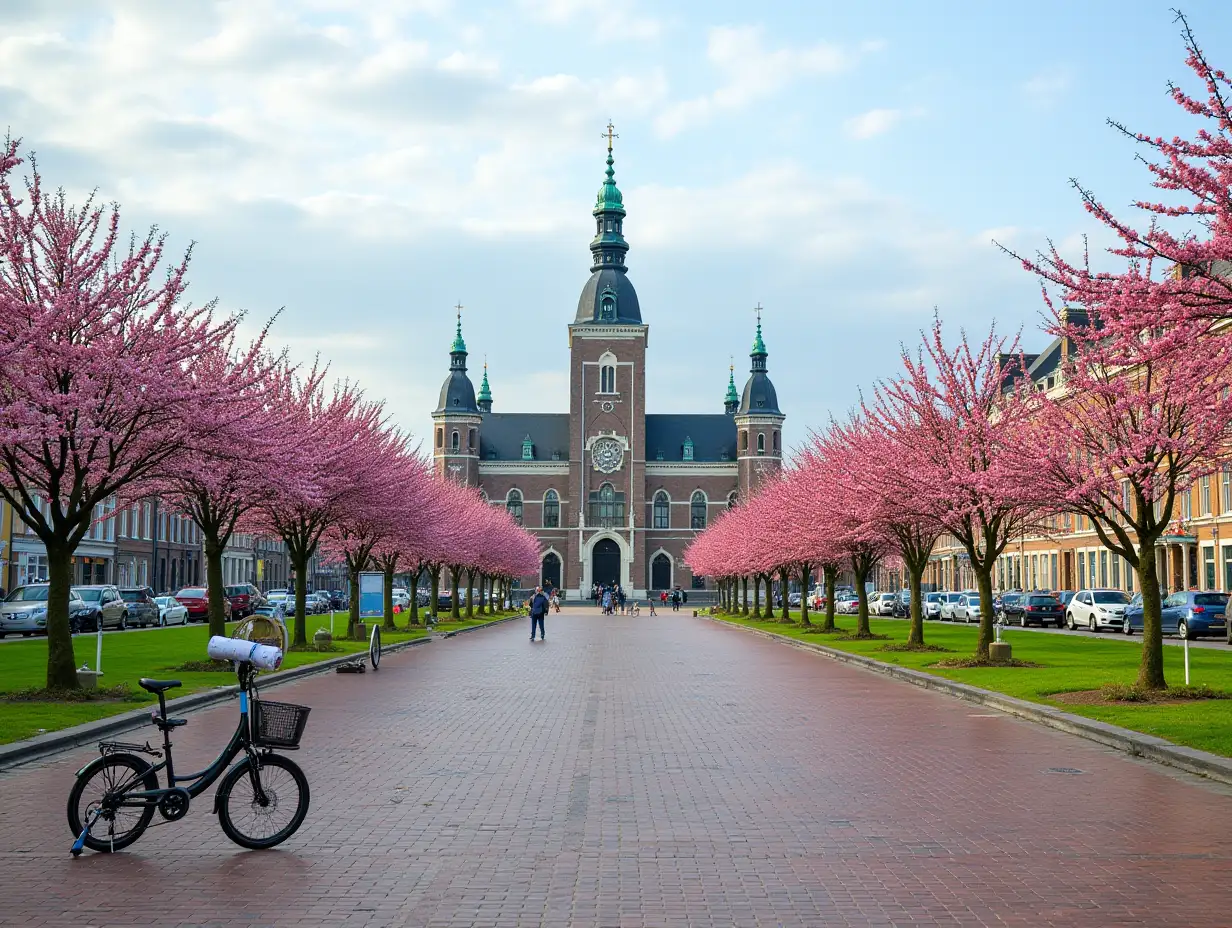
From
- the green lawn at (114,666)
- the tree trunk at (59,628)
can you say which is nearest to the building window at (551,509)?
the green lawn at (114,666)

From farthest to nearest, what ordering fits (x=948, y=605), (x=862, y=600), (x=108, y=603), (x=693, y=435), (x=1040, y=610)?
(x=693, y=435) → (x=948, y=605) → (x=1040, y=610) → (x=108, y=603) → (x=862, y=600)

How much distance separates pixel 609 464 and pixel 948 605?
60.6 m

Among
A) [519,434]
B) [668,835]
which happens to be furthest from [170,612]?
[519,434]

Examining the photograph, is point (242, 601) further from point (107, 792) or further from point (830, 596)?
point (107, 792)

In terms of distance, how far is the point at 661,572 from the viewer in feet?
396

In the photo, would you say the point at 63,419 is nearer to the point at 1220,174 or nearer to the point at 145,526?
the point at 1220,174

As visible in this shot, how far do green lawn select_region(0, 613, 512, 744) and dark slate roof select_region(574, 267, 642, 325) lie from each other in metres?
73.3

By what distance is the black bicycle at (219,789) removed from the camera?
8680 mm

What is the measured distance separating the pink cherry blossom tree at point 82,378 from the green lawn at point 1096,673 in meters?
13.0

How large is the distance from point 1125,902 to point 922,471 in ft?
68.3

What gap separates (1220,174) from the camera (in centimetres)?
1111

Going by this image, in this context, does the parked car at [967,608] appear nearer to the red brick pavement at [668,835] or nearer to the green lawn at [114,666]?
the green lawn at [114,666]

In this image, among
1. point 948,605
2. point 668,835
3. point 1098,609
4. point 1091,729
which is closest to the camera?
point 668,835

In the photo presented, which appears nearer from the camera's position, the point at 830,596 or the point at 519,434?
the point at 830,596
